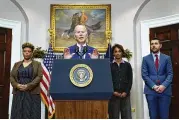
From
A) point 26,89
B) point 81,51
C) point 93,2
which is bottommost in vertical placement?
point 26,89

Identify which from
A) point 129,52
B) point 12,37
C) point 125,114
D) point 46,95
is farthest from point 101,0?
point 125,114

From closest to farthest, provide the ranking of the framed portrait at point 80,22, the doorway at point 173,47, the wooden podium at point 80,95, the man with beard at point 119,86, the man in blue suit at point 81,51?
the wooden podium at point 80,95 < the man in blue suit at point 81,51 < the man with beard at point 119,86 < the doorway at point 173,47 < the framed portrait at point 80,22

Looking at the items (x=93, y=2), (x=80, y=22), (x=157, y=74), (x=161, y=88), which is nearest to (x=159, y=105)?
(x=161, y=88)

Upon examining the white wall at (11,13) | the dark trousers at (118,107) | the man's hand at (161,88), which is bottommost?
the dark trousers at (118,107)

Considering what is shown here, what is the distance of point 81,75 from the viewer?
8.59 ft

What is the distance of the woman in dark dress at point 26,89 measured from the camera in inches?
163

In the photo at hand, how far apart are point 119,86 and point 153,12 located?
252 centimetres

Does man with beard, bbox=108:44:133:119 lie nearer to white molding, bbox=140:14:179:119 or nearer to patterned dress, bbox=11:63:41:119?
patterned dress, bbox=11:63:41:119

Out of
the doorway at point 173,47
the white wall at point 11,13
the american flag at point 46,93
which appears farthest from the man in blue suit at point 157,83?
the white wall at point 11,13

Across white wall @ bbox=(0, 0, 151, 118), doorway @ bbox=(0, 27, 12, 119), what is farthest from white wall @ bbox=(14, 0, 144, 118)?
doorway @ bbox=(0, 27, 12, 119)

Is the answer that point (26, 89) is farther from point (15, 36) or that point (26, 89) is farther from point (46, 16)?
point (46, 16)

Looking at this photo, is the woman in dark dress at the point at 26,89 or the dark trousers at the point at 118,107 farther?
the dark trousers at the point at 118,107

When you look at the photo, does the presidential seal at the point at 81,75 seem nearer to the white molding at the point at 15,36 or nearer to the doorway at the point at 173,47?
the doorway at the point at 173,47

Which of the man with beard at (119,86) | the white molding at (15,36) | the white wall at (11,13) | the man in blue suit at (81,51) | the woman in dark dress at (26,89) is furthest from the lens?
the white wall at (11,13)
